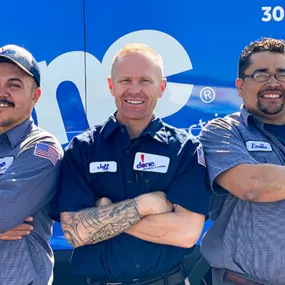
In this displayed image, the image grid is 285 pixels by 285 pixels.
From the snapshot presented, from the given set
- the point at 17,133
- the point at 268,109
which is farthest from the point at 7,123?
the point at 268,109

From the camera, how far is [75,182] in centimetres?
208

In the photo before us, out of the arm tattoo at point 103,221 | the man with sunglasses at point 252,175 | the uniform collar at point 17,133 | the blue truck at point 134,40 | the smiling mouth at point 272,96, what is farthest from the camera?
the blue truck at point 134,40

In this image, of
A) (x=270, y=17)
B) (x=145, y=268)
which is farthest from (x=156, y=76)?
(x=270, y=17)

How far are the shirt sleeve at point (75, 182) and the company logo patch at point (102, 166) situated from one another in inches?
0.9

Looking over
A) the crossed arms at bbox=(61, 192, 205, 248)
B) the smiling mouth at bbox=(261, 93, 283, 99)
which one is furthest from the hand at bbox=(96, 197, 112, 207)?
the smiling mouth at bbox=(261, 93, 283, 99)

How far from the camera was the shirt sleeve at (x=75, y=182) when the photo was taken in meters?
2.05

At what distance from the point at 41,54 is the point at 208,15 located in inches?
42.9

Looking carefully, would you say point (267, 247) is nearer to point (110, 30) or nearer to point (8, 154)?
point (8, 154)

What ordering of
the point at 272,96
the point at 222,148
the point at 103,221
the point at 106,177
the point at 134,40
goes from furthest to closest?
the point at 134,40
the point at 272,96
the point at 222,148
the point at 106,177
the point at 103,221

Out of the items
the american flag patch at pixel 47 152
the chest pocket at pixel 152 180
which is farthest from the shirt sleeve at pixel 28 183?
the chest pocket at pixel 152 180

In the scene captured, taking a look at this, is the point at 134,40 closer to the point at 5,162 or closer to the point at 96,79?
the point at 96,79

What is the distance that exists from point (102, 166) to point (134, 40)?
4.10 ft

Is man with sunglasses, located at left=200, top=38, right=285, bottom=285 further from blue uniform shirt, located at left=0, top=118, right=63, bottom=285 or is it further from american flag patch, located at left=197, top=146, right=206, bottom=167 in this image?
blue uniform shirt, located at left=0, top=118, right=63, bottom=285

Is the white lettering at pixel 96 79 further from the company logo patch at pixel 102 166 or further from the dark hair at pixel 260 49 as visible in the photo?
the company logo patch at pixel 102 166
